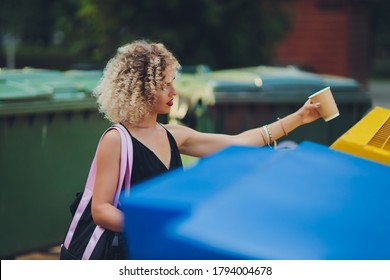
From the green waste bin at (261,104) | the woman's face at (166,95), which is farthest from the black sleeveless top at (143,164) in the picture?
the green waste bin at (261,104)

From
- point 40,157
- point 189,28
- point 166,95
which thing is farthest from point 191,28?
point 166,95

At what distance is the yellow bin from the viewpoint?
10.4 ft

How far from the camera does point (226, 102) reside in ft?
24.3

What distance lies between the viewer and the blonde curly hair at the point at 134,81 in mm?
2980

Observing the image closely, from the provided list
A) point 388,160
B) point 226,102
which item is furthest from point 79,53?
point 388,160

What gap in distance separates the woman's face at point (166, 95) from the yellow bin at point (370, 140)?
67cm

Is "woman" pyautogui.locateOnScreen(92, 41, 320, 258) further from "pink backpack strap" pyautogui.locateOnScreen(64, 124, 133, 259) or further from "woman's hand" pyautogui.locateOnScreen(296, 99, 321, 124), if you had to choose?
"woman's hand" pyautogui.locateOnScreen(296, 99, 321, 124)

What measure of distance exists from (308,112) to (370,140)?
0.32 meters

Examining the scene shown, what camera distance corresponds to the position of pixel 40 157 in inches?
232

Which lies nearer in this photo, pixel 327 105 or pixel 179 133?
pixel 179 133

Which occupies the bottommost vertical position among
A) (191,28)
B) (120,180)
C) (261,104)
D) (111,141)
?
(191,28)

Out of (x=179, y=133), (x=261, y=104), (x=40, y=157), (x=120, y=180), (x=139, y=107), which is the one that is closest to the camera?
(x=120, y=180)

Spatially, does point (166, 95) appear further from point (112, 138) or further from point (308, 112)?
point (308, 112)

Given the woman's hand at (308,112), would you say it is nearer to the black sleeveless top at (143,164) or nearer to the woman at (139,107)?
the woman at (139,107)
